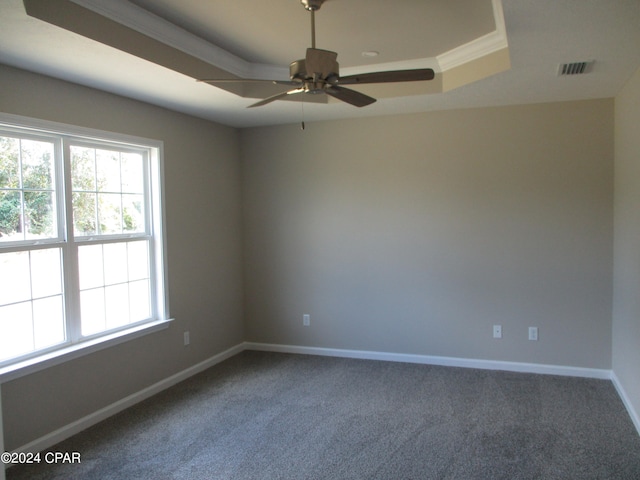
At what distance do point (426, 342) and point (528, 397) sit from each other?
3.53ft

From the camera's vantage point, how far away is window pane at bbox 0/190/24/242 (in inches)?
109

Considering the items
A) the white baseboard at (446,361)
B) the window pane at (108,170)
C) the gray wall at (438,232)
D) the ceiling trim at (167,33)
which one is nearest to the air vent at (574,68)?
the gray wall at (438,232)

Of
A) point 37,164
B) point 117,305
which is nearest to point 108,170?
point 37,164

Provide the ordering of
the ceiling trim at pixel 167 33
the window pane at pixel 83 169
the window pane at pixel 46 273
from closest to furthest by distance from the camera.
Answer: the ceiling trim at pixel 167 33 → the window pane at pixel 46 273 → the window pane at pixel 83 169

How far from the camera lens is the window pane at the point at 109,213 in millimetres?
3438

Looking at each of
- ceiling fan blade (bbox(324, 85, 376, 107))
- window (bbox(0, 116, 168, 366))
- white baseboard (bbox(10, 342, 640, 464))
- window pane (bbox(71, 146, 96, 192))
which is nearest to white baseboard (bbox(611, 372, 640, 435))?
white baseboard (bbox(10, 342, 640, 464))

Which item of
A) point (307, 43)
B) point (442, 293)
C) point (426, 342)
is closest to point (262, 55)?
point (307, 43)

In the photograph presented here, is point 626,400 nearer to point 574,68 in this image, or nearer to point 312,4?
point 574,68

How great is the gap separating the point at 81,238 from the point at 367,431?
2.45m

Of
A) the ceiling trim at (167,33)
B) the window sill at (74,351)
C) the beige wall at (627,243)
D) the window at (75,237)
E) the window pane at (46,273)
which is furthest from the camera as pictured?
the beige wall at (627,243)

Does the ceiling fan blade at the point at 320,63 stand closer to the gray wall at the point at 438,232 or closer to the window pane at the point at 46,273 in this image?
the window pane at the point at 46,273

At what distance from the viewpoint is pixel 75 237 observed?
3.21 meters

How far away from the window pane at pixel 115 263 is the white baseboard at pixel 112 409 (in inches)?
36.8

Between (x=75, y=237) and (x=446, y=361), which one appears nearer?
(x=75, y=237)
